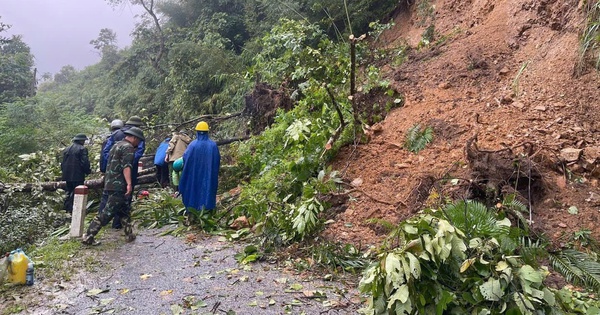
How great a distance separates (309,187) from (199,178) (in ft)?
6.70

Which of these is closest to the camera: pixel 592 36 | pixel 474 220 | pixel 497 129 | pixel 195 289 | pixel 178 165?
pixel 474 220

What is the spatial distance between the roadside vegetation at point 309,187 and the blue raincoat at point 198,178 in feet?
0.92

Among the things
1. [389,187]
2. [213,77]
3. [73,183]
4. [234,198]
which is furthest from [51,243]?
[213,77]

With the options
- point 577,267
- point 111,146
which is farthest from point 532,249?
point 111,146

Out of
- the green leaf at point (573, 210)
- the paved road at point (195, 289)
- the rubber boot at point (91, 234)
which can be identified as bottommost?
the paved road at point (195, 289)

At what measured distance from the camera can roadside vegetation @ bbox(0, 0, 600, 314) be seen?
10.8ft

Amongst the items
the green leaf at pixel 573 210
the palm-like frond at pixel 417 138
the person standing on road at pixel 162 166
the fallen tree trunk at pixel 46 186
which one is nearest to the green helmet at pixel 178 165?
the person standing on road at pixel 162 166

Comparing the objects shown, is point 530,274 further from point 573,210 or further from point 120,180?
point 120,180

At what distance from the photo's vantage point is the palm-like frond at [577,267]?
147 inches

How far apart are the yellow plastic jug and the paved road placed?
492mm

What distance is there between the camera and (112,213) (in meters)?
6.11

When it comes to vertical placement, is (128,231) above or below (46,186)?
below

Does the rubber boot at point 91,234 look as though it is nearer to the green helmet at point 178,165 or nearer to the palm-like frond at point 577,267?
the green helmet at point 178,165

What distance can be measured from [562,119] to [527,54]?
6.36ft
